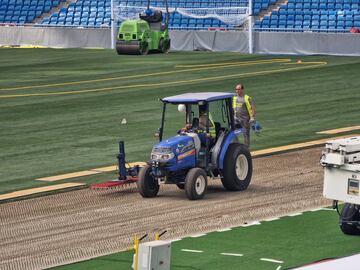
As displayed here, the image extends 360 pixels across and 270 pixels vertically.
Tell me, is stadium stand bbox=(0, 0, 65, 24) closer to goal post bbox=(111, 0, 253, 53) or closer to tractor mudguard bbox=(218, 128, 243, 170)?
goal post bbox=(111, 0, 253, 53)

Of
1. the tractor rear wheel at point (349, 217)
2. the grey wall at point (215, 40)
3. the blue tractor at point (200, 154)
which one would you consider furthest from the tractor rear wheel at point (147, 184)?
the grey wall at point (215, 40)

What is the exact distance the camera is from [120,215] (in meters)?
22.2

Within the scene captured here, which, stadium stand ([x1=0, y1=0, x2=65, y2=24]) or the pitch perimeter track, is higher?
stadium stand ([x1=0, y1=0, x2=65, y2=24])

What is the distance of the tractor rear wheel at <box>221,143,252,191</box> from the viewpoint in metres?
23.7

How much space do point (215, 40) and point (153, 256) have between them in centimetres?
4629

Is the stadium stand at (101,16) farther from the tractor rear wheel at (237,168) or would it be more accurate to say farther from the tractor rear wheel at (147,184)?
the tractor rear wheel at (147,184)

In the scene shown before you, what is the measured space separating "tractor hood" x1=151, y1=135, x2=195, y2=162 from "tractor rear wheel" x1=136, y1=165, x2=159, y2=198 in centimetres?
44

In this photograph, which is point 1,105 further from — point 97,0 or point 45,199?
point 97,0

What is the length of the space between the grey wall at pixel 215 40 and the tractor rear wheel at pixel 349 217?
34.2 meters

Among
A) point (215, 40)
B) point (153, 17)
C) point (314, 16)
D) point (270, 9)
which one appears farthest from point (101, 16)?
point (314, 16)

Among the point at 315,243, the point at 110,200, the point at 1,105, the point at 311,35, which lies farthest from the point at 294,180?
the point at 311,35

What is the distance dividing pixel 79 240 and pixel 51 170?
7310mm

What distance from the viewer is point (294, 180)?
25.7 metres

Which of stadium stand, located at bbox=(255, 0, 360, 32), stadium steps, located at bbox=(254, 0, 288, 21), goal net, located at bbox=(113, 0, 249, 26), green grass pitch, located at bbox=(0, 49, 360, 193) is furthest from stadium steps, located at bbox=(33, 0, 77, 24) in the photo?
stadium stand, located at bbox=(255, 0, 360, 32)
